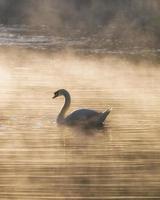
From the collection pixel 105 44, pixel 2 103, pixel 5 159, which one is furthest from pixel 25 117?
pixel 105 44

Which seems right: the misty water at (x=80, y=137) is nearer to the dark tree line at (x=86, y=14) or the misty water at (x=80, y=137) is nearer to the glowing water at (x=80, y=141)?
the glowing water at (x=80, y=141)

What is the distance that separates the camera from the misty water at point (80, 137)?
13258 mm

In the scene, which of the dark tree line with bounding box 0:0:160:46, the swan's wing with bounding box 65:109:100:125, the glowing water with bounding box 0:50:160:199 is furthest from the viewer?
the dark tree line with bounding box 0:0:160:46

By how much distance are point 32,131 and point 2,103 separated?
386cm

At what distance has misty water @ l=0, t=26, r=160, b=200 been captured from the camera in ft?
43.5

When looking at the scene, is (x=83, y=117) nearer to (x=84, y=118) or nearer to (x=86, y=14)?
(x=84, y=118)

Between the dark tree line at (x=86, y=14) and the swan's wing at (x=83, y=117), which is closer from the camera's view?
the swan's wing at (x=83, y=117)

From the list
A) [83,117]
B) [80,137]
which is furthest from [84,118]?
[80,137]

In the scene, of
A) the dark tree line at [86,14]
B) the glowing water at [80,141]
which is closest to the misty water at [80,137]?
the glowing water at [80,141]

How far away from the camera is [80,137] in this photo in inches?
698

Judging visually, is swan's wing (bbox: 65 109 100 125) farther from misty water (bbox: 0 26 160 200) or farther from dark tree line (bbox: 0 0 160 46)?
dark tree line (bbox: 0 0 160 46)

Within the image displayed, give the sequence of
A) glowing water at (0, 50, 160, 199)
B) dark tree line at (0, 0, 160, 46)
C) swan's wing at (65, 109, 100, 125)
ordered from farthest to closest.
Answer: dark tree line at (0, 0, 160, 46) < swan's wing at (65, 109, 100, 125) < glowing water at (0, 50, 160, 199)

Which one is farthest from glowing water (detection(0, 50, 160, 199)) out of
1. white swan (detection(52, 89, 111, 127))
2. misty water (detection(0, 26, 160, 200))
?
white swan (detection(52, 89, 111, 127))

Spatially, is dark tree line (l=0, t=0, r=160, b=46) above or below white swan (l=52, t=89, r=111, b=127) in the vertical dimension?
Result: below
